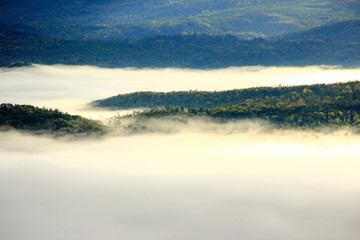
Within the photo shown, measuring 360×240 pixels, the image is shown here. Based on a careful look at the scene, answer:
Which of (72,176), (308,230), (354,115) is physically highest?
(354,115)

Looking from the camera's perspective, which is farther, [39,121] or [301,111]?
[301,111]

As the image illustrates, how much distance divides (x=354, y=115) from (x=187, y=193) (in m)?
56.3

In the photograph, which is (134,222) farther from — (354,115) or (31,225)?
(354,115)

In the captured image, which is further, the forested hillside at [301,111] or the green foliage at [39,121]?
the forested hillside at [301,111]

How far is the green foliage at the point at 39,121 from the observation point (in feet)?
419

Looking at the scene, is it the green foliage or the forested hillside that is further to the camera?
the forested hillside

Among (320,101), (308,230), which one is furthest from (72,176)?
(320,101)

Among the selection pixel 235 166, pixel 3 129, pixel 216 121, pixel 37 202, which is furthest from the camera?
pixel 216 121

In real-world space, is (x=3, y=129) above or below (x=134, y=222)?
above

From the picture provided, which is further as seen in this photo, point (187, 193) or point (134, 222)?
point (187, 193)

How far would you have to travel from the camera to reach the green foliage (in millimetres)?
127750

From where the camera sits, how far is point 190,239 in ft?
334

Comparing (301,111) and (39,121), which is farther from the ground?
(39,121)

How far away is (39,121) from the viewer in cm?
12838
